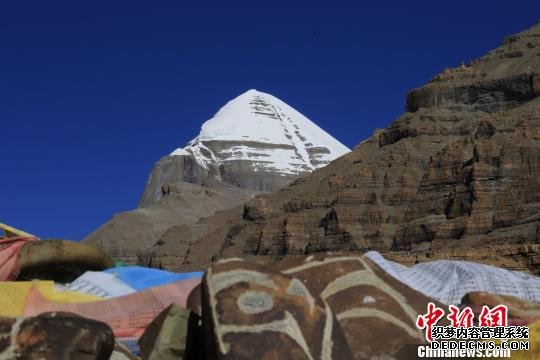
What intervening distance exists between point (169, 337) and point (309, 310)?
1.15m

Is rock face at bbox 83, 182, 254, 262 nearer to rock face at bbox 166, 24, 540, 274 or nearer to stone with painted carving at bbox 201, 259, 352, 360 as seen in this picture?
rock face at bbox 166, 24, 540, 274

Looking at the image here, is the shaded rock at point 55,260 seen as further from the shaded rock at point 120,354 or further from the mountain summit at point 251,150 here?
the mountain summit at point 251,150

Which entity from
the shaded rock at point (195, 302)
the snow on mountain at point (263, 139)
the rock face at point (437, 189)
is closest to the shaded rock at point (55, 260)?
the shaded rock at point (195, 302)

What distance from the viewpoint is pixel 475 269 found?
8.20 m

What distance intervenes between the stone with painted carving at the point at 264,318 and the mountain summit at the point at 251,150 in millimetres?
126509

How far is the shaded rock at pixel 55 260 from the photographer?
971 centimetres

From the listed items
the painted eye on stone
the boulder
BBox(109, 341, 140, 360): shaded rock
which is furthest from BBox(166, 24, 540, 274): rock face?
the painted eye on stone

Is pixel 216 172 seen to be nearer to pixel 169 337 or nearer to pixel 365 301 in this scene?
pixel 169 337

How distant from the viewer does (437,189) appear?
61562 mm

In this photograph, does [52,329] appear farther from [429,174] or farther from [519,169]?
[429,174]

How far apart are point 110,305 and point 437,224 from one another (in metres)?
48.4

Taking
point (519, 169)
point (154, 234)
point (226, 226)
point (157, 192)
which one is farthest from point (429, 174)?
point (157, 192)

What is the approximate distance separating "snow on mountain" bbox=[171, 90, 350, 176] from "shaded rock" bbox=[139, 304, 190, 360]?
131654 millimetres

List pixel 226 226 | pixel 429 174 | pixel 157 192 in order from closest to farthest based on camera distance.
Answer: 1. pixel 429 174
2. pixel 226 226
3. pixel 157 192
